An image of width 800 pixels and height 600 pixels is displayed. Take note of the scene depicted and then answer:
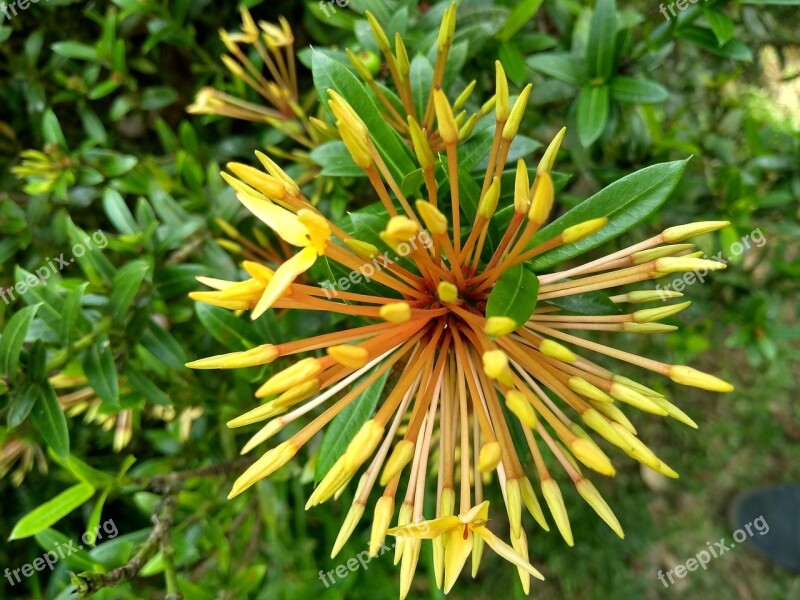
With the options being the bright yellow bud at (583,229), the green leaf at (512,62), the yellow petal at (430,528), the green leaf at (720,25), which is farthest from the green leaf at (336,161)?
the green leaf at (720,25)

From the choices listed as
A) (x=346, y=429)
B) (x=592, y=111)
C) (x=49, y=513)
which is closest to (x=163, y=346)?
(x=49, y=513)

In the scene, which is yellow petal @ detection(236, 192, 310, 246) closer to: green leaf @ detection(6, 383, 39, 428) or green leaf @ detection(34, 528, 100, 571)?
green leaf @ detection(6, 383, 39, 428)

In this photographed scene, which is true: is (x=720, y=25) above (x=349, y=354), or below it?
above

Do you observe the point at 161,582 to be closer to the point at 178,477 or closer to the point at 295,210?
the point at 178,477

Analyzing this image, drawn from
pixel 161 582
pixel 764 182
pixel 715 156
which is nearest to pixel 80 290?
pixel 161 582

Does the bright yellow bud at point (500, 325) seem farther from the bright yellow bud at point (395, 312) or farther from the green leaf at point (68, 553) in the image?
the green leaf at point (68, 553)

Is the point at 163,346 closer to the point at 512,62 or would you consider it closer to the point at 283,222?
the point at 283,222

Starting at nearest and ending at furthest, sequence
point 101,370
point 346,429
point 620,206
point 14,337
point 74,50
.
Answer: point 620,206
point 346,429
point 14,337
point 101,370
point 74,50
